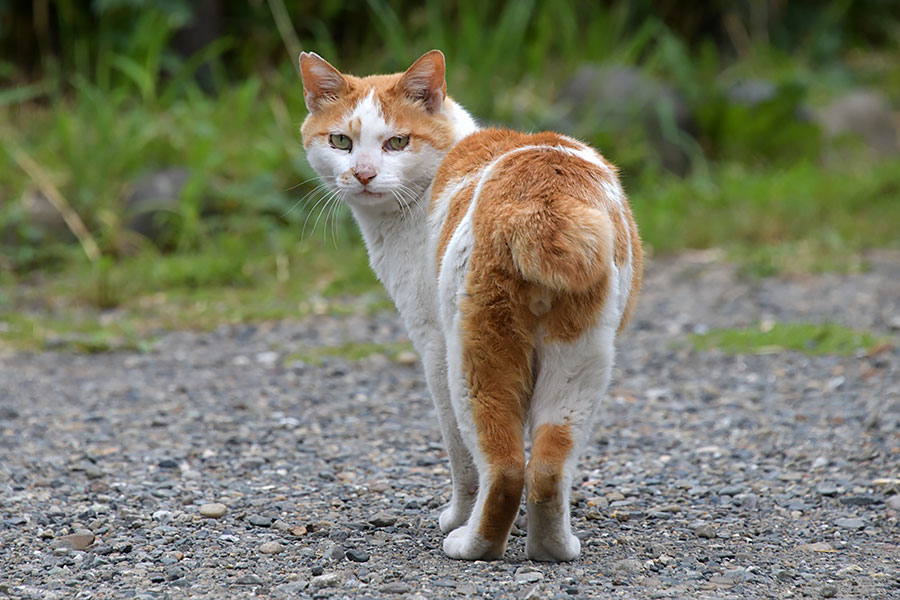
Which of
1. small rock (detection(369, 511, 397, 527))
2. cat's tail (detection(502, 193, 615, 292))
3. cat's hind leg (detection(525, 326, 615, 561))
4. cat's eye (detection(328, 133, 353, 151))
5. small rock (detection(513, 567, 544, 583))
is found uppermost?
cat's eye (detection(328, 133, 353, 151))

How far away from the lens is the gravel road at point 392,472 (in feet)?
8.97

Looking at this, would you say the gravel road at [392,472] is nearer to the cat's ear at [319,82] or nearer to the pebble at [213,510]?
the pebble at [213,510]

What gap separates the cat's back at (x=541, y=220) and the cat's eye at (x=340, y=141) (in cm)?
35

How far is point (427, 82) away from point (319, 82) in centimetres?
34

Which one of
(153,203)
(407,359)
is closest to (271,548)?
(407,359)

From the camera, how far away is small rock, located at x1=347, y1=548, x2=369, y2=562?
2.85 metres

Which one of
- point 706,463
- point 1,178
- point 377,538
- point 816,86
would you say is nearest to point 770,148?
point 816,86

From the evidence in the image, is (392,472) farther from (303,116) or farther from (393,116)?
(303,116)

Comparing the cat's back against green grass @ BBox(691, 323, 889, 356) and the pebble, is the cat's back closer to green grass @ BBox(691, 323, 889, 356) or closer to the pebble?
the pebble

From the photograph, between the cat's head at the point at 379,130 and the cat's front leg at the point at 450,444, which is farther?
the cat's head at the point at 379,130

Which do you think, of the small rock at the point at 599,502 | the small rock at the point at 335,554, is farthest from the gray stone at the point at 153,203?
the small rock at the point at 335,554

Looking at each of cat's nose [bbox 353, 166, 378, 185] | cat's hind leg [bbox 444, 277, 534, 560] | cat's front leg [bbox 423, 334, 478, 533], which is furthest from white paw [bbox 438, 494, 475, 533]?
cat's nose [bbox 353, 166, 378, 185]

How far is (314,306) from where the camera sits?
19.5 feet

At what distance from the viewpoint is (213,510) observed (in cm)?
324
